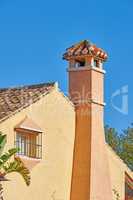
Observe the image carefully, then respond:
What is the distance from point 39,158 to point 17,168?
2.32m

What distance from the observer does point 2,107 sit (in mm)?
22062

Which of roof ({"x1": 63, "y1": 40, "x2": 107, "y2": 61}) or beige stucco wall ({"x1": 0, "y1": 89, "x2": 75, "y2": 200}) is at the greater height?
roof ({"x1": 63, "y1": 40, "x2": 107, "y2": 61})

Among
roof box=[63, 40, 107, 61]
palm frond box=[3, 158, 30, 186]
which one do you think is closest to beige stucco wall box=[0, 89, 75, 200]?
palm frond box=[3, 158, 30, 186]

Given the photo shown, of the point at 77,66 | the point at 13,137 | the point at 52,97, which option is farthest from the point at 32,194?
the point at 77,66

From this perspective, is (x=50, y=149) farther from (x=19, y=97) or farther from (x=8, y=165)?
(x=8, y=165)

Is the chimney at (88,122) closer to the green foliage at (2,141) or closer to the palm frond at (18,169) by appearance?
the palm frond at (18,169)

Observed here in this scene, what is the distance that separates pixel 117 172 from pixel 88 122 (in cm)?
327

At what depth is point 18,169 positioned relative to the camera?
1964cm

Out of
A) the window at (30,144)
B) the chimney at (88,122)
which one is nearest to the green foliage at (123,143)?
the chimney at (88,122)

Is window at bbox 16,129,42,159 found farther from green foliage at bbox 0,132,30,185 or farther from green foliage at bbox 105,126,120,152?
green foliage at bbox 105,126,120,152

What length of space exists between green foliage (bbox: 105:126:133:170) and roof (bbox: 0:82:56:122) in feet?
53.9

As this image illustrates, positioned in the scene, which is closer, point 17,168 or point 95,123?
point 17,168

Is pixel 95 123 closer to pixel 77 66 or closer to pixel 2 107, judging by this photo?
pixel 77 66

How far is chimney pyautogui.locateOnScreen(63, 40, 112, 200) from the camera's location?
78.2 ft
